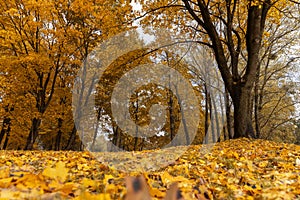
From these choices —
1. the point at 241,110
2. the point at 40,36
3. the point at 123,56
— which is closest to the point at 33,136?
the point at 40,36

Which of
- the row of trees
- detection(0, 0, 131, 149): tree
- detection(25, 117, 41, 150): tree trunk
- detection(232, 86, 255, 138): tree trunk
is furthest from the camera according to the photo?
detection(25, 117, 41, 150): tree trunk

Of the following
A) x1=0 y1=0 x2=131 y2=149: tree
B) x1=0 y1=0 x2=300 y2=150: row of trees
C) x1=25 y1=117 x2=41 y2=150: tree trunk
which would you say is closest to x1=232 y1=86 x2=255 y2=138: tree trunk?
x1=0 y1=0 x2=300 y2=150: row of trees

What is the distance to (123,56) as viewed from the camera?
502 inches

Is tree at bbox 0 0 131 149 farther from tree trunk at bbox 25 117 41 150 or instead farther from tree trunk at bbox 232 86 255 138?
tree trunk at bbox 232 86 255 138

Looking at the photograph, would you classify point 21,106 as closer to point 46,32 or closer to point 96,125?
point 46,32

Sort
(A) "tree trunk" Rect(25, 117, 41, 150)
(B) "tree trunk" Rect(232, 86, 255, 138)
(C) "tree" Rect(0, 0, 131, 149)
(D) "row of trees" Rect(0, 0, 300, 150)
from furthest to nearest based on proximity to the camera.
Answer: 1. (A) "tree trunk" Rect(25, 117, 41, 150)
2. (C) "tree" Rect(0, 0, 131, 149)
3. (D) "row of trees" Rect(0, 0, 300, 150)
4. (B) "tree trunk" Rect(232, 86, 255, 138)

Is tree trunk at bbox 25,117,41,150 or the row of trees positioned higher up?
the row of trees

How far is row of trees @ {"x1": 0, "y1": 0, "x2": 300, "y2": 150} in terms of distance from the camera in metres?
8.58

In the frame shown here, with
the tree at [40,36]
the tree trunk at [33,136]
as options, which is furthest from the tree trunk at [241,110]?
the tree trunk at [33,136]

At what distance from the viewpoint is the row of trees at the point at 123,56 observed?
8578mm

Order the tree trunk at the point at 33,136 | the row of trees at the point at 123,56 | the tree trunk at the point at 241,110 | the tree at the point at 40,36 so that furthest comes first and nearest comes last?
the tree trunk at the point at 33,136, the tree at the point at 40,36, the row of trees at the point at 123,56, the tree trunk at the point at 241,110

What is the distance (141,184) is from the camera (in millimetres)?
621

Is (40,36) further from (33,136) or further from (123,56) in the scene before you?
(33,136)

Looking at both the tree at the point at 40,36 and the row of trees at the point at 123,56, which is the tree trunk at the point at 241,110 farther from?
the tree at the point at 40,36
